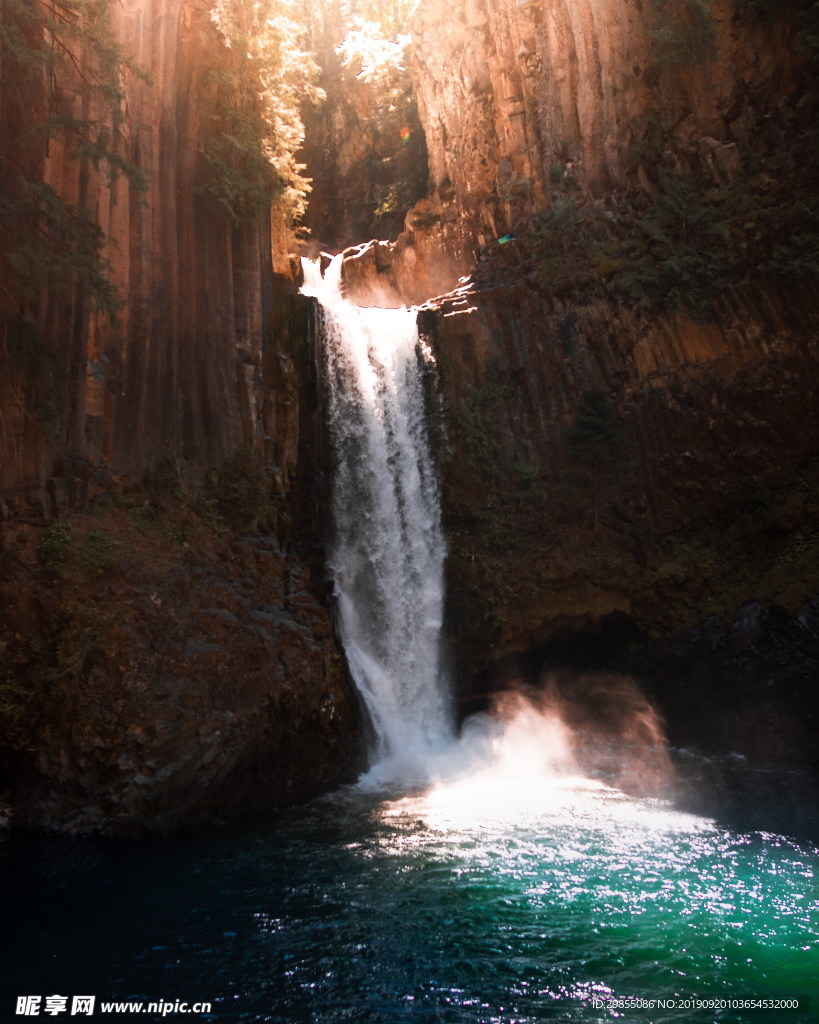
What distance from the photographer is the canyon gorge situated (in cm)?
1297

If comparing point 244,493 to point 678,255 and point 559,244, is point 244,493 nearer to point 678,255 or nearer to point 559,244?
point 559,244

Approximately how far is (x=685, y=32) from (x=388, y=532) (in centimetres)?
1675

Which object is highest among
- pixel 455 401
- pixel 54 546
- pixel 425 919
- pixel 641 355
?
pixel 641 355

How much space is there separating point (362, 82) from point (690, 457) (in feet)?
85.7

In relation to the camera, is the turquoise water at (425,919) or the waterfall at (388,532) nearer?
the turquoise water at (425,919)

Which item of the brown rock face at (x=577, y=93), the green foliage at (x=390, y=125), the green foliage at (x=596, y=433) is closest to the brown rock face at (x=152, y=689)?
the green foliage at (x=596, y=433)

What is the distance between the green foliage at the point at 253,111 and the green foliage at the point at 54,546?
9.39 meters

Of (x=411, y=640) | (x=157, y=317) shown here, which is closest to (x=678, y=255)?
(x=411, y=640)

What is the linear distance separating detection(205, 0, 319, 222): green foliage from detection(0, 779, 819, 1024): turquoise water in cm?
1486

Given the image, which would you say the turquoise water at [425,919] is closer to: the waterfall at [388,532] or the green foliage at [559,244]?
the waterfall at [388,532]

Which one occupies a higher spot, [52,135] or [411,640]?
[52,135]

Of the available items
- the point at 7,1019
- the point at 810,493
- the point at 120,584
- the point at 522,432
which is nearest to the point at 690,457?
the point at 810,493

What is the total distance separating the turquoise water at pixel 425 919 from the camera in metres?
7.44

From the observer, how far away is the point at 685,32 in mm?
21281
